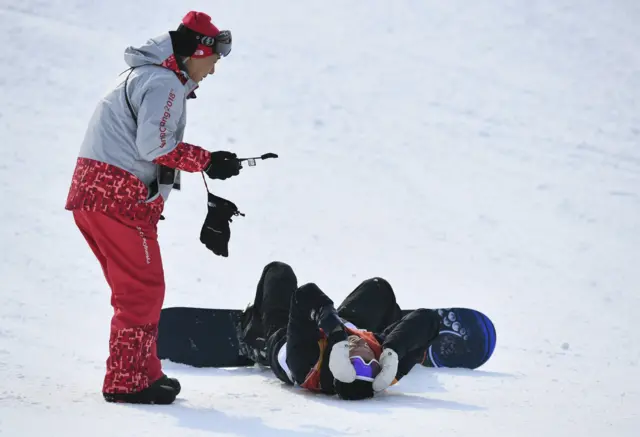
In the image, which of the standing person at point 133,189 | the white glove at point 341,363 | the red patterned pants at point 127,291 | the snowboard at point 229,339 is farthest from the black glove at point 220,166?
the snowboard at point 229,339

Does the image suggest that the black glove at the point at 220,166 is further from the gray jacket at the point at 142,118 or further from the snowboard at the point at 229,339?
the snowboard at the point at 229,339

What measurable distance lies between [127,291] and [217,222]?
1.93 ft

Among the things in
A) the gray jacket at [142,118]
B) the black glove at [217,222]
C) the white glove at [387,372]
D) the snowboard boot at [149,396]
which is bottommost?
the snowboard boot at [149,396]

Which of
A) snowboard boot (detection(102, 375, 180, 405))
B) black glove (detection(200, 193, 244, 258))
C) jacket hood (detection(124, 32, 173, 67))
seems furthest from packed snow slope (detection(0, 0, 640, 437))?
jacket hood (detection(124, 32, 173, 67))

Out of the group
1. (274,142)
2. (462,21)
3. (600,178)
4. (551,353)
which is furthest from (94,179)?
(462,21)

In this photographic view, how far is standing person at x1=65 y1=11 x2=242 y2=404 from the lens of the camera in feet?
13.9

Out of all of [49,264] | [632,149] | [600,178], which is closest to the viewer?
[49,264]

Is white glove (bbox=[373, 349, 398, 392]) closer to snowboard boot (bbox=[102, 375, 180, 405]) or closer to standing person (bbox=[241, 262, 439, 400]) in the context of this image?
standing person (bbox=[241, 262, 439, 400])

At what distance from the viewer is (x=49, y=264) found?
293 inches

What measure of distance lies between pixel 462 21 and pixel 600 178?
5.57 m

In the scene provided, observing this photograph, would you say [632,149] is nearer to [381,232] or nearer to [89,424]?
[381,232]

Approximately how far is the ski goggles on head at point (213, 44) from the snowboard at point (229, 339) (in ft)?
5.52

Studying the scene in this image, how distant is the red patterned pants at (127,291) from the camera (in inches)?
168

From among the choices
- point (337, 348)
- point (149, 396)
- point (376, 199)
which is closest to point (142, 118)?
point (149, 396)
